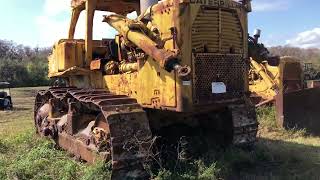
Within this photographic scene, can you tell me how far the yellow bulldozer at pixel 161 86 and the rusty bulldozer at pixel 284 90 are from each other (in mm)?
3326

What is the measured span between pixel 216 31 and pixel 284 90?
578 cm

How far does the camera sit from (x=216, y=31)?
22.6 feet

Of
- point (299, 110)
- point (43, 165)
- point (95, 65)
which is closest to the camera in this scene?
point (43, 165)

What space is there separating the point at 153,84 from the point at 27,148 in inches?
142

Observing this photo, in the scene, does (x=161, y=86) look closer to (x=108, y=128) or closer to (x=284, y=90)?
(x=108, y=128)

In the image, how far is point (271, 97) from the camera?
12.6m

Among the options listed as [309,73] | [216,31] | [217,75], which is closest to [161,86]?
[217,75]

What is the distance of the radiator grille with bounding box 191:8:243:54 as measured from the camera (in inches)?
265

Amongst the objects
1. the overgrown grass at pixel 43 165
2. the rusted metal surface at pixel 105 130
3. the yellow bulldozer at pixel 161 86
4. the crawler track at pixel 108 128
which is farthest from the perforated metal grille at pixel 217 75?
the overgrown grass at pixel 43 165

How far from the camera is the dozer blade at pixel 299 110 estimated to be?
11.0 meters

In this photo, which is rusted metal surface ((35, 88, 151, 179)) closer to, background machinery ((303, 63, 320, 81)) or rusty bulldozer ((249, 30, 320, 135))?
rusty bulldozer ((249, 30, 320, 135))

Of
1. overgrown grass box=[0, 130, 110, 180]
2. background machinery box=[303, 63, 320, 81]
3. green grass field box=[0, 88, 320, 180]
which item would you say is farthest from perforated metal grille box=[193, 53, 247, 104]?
background machinery box=[303, 63, 320, 81]

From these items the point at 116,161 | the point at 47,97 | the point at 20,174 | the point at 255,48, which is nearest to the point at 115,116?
the point at 116,161

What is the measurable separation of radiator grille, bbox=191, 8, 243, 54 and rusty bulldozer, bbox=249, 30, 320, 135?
4125 mm
